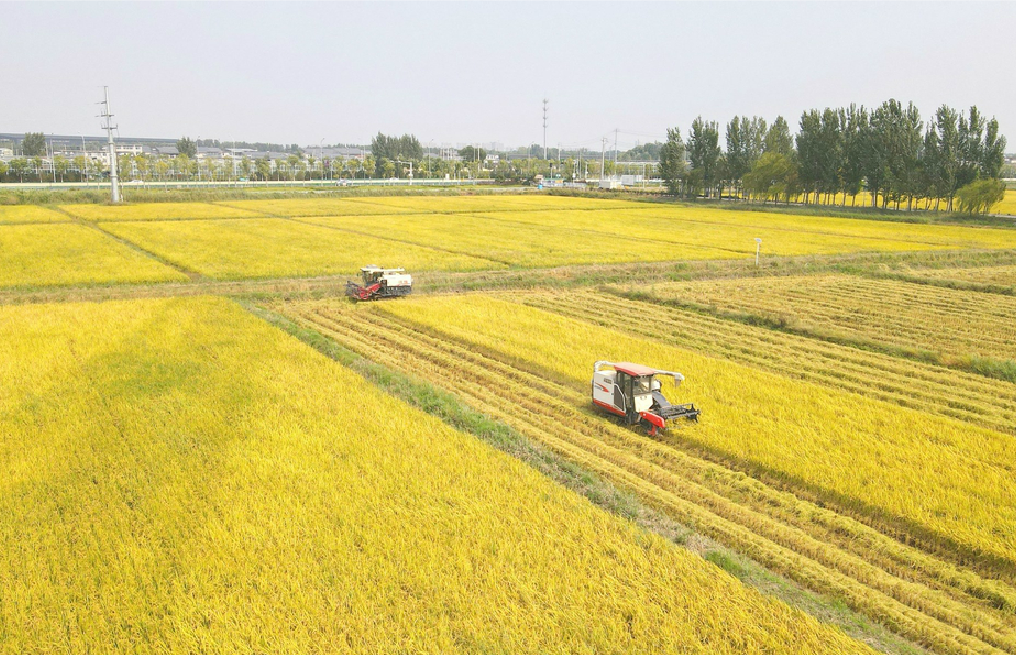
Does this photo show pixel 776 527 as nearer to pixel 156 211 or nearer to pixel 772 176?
pixel 156 211

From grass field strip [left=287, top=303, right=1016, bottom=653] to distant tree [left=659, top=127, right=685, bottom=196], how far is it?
8824 cm

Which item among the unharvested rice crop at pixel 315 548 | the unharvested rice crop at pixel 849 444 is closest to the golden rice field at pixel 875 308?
the unharvested rice crop at pixel 849 444

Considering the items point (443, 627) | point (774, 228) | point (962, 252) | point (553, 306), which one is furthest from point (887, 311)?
point (774, 228)

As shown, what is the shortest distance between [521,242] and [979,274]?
2548cm

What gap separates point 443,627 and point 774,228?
56.3 metres

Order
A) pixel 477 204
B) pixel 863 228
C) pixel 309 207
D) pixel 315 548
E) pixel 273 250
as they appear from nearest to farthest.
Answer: pixel 315 548
pixel 273 250
pixel 863 228
pixel 309 207
pixel 477 204

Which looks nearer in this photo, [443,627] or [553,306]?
[443,627]

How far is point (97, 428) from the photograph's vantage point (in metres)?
13.3

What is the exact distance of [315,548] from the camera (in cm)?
918

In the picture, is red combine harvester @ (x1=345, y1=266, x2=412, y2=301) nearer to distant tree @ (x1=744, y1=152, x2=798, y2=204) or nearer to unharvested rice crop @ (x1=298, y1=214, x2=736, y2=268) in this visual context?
unharvested rice crop @ (x1=298, y1=214, x2=736, y2=268)

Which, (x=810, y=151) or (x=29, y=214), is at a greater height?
(x=810, y=151)

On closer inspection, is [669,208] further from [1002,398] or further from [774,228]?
[1002,398]

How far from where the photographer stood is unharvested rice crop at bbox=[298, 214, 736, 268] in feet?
131

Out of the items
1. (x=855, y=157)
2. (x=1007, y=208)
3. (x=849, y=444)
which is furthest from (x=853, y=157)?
(x=849, y=444)
